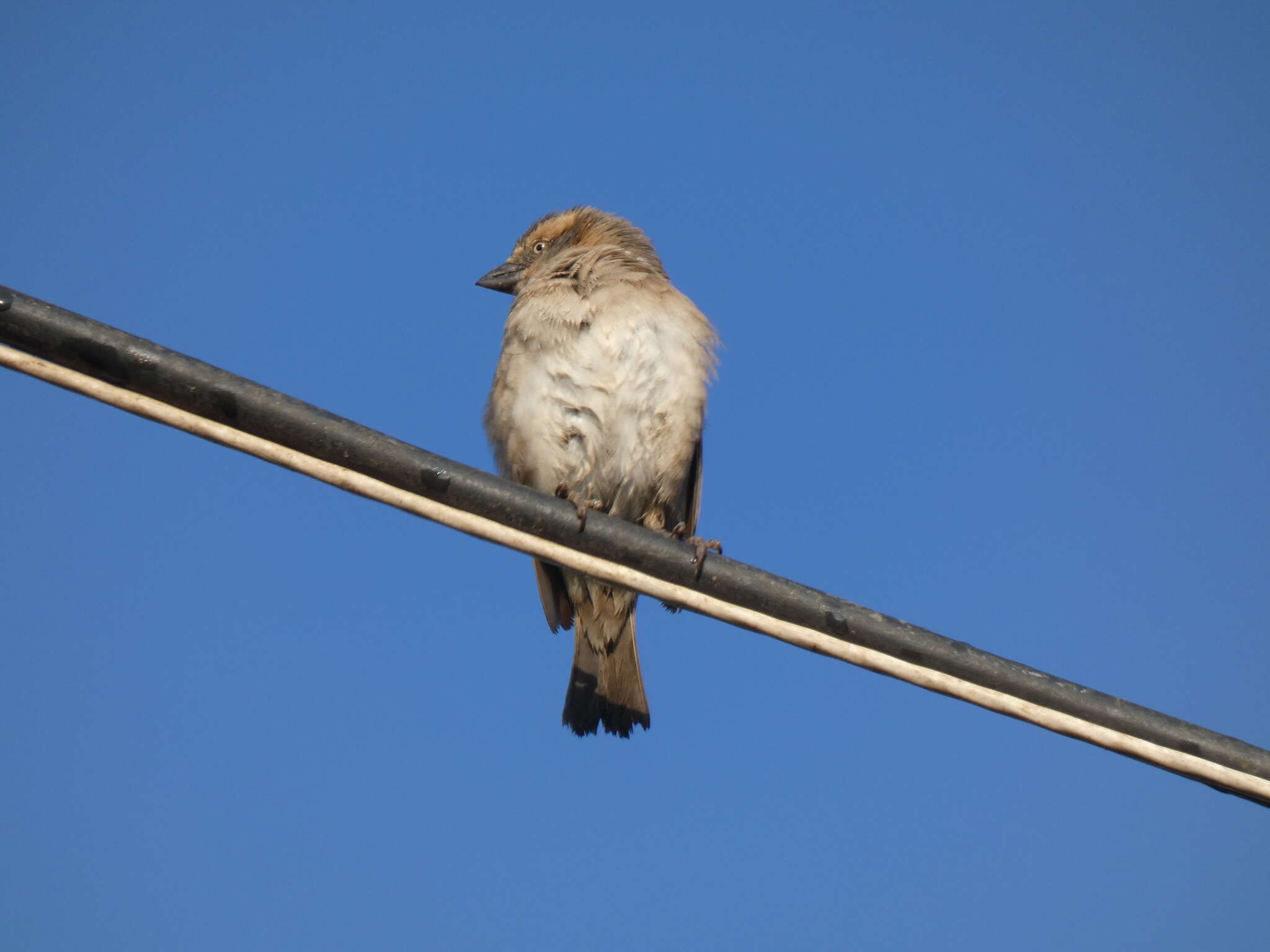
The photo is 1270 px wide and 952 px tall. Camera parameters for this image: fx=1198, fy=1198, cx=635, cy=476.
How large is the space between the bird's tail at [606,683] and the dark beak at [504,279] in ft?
7.63

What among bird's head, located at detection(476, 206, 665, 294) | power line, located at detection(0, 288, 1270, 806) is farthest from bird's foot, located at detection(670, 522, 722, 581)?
bird's head, located at detection(476, 206, 665, 294)

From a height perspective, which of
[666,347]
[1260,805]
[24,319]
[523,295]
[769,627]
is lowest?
[1260,805]

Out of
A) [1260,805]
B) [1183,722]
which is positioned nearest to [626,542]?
[1183,722]

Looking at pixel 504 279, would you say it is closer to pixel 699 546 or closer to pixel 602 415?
pixel 602 415

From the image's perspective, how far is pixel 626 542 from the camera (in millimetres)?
2906

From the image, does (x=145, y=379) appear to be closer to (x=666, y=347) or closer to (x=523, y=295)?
(x=666, y=347)

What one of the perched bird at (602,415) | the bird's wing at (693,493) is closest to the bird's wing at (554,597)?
the perched bird at (602,415)

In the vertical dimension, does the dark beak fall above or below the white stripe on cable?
above

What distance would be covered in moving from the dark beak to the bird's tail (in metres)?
2.33

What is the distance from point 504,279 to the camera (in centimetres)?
755

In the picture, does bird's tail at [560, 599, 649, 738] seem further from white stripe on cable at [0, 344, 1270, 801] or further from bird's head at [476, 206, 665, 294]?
white stripe on cable at [0, 344, 1270, 801]

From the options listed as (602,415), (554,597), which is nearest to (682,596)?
(602,415)

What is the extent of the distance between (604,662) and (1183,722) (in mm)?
3642

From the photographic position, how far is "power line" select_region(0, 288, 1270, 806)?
248cm
